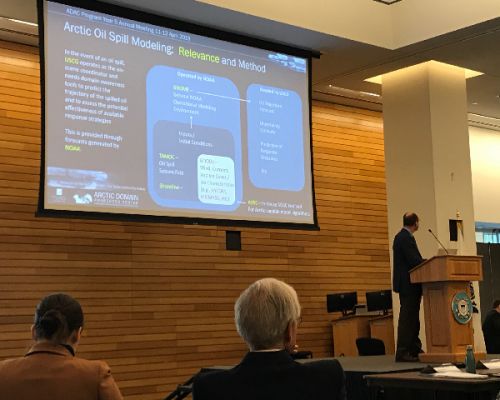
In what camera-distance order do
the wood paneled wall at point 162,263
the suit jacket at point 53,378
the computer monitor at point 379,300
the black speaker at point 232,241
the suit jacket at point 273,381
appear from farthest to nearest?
the computer monitor at point 379,300
the wood paneled wall at point 162,263
the black speaker at point 232,241
the suit jacket at point 53,378
the suit jacket at point 273,381

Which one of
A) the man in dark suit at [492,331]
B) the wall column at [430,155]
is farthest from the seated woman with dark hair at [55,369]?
the man in dark suit at [492,331]

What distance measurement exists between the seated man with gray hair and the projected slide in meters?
4.57

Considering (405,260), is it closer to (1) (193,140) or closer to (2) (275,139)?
(2) (275,139)

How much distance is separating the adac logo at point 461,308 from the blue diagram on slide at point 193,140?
231 centimetres

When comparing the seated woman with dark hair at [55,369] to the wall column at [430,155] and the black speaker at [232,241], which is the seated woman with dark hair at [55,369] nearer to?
the black speaker at [232,241]

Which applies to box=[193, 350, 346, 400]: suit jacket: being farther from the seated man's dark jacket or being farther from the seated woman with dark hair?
the seated man's dark jacket

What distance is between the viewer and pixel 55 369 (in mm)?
2533

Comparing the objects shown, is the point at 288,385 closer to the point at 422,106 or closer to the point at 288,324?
the point at 288,324

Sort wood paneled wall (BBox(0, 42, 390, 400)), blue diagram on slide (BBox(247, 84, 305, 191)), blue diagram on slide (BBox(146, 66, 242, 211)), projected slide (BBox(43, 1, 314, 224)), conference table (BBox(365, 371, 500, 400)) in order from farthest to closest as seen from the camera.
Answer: wood paneled wall (BBox(0, 42, 390, 400)), blue diagram on slide (BBox(247, 84, 305, 191)), blue diagram on slide (BBox(146, 66, 242, 211)), projected slide (BBox(43, 1, 314, 224)), conference table (BBox(365, 371, 500, 400))

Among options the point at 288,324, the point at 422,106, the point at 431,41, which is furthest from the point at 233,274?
the point at 288,324

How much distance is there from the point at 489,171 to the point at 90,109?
813 cm

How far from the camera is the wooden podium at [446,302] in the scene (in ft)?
22.7

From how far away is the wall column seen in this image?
906 cm

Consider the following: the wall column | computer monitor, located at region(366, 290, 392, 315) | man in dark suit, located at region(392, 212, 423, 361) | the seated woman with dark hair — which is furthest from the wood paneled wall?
the seated woman with dark hair
